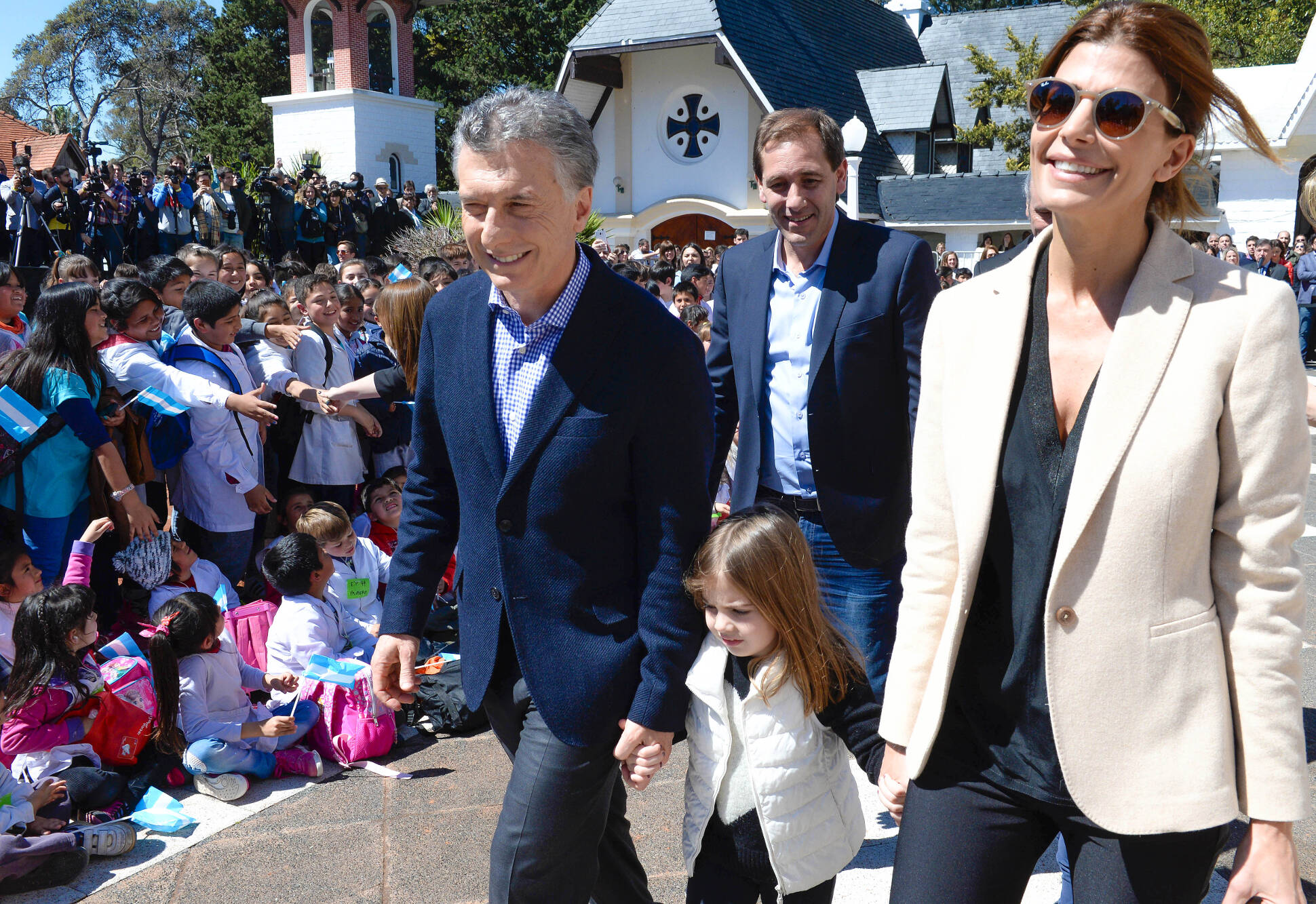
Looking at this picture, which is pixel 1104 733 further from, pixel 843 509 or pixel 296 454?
pixel 296 454

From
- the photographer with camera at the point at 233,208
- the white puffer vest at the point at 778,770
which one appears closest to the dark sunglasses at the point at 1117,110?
the white puffer vest at the point at 778,770

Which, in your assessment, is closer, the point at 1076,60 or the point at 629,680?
the point at 1076,60

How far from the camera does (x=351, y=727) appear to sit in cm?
417

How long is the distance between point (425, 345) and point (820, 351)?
1.32m

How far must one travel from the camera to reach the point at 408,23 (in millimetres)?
31000

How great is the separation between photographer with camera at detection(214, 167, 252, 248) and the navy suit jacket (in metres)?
14.8

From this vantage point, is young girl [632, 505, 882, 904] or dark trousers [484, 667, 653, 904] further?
young girl [632, 505, 882, 904]

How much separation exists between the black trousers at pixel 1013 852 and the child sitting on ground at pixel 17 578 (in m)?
3.39

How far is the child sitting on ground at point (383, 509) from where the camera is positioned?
6.20m

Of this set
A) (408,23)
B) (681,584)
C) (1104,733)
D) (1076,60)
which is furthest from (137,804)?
(408,23)

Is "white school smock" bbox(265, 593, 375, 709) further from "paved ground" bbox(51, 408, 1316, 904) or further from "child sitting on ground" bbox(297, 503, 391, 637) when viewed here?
"paved ground" bbox(51, 408, 1316, 904)

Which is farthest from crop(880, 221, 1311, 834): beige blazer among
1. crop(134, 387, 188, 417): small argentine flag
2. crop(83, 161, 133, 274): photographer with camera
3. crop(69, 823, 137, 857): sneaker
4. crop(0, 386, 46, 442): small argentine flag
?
crop(83, 161, 133, 274): photographer with camera

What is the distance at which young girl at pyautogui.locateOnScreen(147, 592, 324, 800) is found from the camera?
3918 mm

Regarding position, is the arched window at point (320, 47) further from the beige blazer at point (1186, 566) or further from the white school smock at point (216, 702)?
the beige blazer at point (1186, 566)
